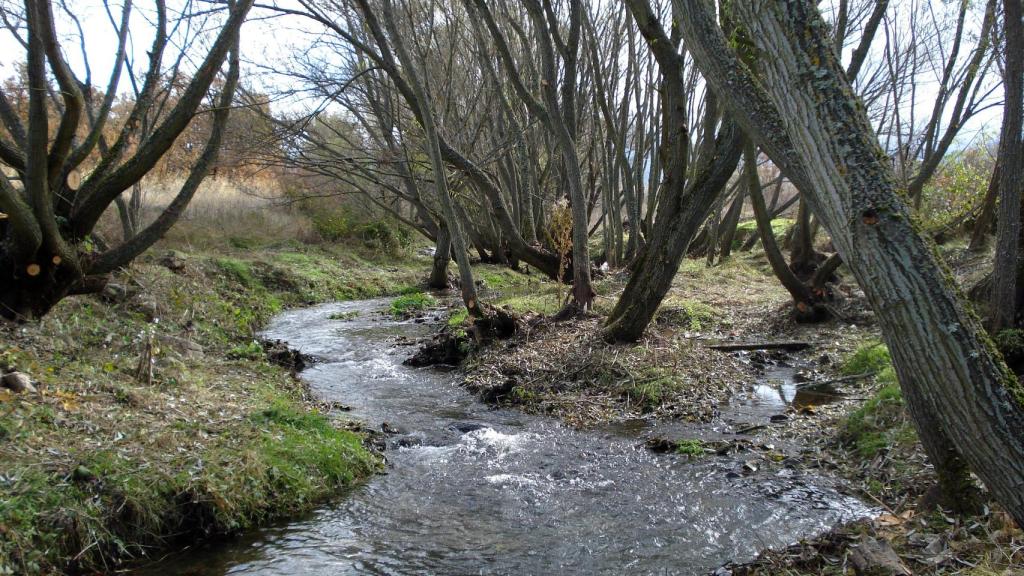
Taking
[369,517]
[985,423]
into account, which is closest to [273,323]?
[369,517]

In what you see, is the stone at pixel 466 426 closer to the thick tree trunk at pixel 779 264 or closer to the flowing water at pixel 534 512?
the flowing water at pixel 534 512

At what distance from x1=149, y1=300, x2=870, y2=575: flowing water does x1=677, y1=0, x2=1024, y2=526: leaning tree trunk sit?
1633mm

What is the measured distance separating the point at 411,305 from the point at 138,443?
11.3 m

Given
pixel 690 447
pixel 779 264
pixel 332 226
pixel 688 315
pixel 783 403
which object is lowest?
pixel 690 447

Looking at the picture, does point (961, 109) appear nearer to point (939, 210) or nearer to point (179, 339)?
point (939, 210)

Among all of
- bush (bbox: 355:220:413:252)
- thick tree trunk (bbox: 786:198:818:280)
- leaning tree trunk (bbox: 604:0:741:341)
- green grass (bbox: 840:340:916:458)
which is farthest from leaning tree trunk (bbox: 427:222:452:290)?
green grass (bbox: 840:340:916:458)

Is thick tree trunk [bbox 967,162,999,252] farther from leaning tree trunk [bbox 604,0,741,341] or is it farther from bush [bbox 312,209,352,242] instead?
bush [bbox 312,209,352,242]

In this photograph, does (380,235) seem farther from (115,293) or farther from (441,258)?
(115,293)

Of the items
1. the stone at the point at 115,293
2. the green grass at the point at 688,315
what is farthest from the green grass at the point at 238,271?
the green grass at the point at 688,315

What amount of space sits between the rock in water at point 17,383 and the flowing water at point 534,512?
204cm

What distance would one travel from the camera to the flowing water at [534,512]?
391 cm

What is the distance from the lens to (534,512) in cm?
462

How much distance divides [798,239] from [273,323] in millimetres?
10737

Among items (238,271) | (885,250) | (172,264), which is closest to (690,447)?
(885,250)
